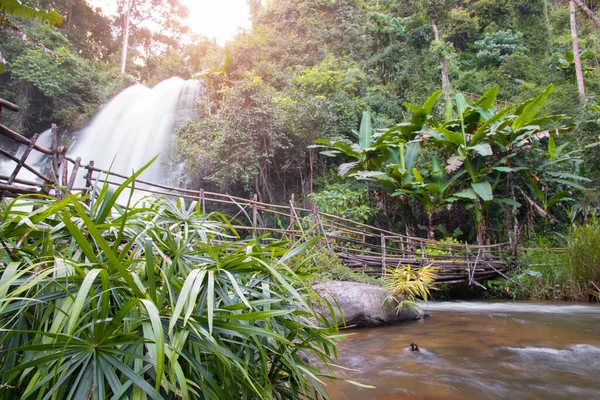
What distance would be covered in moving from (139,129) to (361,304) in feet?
44.9

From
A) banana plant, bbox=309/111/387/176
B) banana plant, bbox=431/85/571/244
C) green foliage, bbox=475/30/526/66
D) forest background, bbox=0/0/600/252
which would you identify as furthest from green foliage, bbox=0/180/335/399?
green foliage, bbox=475/30/526/66

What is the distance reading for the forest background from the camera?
970 centimetres

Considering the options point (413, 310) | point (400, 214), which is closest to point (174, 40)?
point (400, 214)

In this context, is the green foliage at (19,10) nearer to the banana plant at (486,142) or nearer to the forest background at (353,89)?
the forest background at (353,89)

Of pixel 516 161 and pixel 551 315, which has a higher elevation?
pixel 516 161

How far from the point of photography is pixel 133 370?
106 cm

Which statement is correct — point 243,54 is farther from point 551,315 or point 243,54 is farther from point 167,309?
point 167,309

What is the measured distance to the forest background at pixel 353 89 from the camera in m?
9.70

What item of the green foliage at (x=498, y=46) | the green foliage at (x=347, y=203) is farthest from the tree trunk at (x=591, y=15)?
the green foliage at (x=347, y=203)

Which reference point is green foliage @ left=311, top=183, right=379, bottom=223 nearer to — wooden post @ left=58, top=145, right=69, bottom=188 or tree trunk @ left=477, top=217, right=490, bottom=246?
tree trunk @ left=477, top=217, right=490, bottom=246

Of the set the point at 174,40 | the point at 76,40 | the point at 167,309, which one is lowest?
the point at 167,309

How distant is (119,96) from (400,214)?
14.9 m

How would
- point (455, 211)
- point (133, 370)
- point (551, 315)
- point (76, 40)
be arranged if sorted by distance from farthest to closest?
1. point (76, 40)
2. point (455, 211)
3. point (551, 315)
4. point (133, 370)

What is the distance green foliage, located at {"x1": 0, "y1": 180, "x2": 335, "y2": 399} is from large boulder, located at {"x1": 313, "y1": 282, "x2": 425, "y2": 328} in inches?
124
